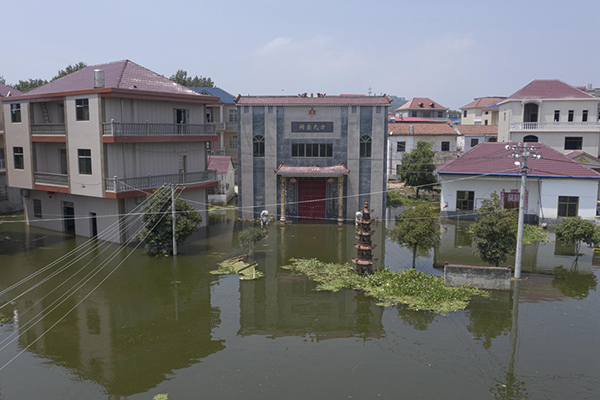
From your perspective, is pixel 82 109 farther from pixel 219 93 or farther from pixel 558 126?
pixel 558 126

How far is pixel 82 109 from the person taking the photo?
88.6 ft

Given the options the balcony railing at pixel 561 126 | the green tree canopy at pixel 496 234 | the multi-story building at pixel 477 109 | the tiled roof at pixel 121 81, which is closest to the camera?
the green tree canopy at pixel 496 234

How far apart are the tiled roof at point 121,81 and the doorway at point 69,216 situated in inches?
283

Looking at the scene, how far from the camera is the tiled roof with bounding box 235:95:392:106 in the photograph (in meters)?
33.6

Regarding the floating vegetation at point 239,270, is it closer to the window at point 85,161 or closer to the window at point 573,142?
the window at point 85,161

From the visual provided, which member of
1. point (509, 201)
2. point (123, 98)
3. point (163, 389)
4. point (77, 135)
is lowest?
point (163, 389)

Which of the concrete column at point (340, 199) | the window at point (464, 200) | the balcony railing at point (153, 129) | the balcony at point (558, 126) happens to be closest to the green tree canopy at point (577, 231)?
the window at point (464, 200)

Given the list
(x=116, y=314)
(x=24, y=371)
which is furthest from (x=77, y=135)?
(x=24, y=371)

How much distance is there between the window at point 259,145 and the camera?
3441 centimetres

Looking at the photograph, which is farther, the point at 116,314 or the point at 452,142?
the point at 452,142

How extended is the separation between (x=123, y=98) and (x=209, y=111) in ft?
90.1

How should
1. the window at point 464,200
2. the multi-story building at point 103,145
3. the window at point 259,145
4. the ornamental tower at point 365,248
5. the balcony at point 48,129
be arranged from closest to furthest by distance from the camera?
the ornamental tower at point 365,248 < the multi-story building at point 103,145 < the balcony at point 48,129 < the window at point 259,145 < the window at point 464,200

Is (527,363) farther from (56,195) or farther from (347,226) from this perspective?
(56,195)

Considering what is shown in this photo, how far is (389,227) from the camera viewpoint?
32.8 meters
